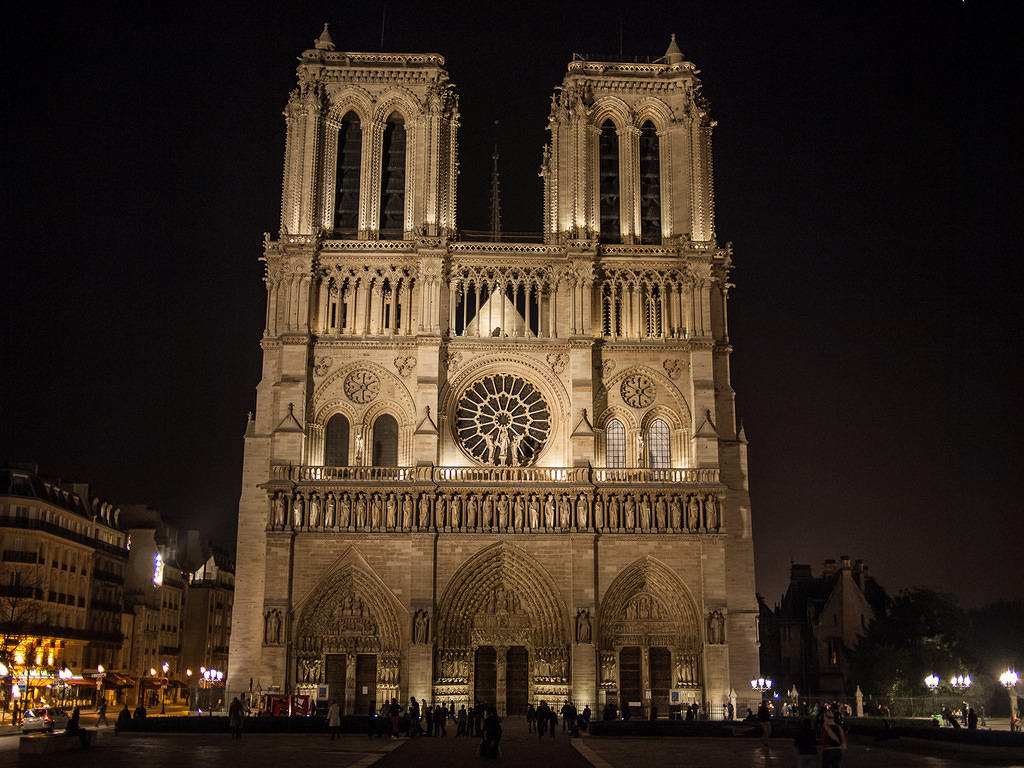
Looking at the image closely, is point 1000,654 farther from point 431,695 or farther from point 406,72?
point 406,72

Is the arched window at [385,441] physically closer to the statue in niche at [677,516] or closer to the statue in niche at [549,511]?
the statue in niche at [549,511]

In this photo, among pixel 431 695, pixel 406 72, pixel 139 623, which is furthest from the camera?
pixel 139 623

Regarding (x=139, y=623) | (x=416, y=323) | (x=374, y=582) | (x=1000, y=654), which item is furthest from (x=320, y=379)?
(x=1000, y=654)

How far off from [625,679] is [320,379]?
53.4 feet

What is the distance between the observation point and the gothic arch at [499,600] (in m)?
42.7

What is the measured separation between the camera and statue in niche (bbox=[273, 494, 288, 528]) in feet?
141

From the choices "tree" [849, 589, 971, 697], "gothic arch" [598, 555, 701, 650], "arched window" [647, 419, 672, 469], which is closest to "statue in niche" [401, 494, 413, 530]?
"gothic arch" [598, 555, 701, 650]

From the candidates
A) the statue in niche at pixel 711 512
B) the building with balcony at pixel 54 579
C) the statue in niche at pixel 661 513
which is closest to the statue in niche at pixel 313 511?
the building with balcony at pixel 54 579

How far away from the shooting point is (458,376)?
45812mm

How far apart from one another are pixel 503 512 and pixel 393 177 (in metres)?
15.7

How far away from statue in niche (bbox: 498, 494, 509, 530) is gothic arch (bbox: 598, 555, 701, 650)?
177 inches

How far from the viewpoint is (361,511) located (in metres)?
43.2

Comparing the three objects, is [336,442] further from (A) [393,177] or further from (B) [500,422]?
(A) [393,177]

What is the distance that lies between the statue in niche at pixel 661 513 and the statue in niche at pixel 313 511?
12562 mm
